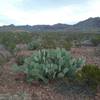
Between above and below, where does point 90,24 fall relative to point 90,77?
below

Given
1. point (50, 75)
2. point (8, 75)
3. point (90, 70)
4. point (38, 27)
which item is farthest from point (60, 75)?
point (38, 27)

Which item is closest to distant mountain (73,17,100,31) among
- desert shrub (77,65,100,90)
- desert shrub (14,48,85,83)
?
desert shrub (14,48,85,83)

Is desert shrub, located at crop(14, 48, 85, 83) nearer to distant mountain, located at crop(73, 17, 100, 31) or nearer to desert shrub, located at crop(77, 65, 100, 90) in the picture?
desert shrub, located at crop(77, 65, 100, 90)

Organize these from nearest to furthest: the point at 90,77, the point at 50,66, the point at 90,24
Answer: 1. the point at 90,77
2. the point at 50,66
3. the point at 90,24

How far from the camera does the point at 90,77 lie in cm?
850

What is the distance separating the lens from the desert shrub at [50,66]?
9.26 metres

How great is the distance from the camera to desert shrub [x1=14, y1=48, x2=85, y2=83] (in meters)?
9.26

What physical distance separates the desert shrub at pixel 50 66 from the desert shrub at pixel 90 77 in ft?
2.54

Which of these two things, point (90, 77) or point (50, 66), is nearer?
point (90, 77)

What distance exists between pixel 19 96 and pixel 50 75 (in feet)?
5.51

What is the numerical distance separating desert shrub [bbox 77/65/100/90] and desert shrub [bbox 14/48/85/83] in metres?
0.77

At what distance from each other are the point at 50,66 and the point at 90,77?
136 cm

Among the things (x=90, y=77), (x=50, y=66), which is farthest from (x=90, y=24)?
(x=90, y=77)

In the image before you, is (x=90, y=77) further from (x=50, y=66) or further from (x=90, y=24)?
(x=90, y=24)
